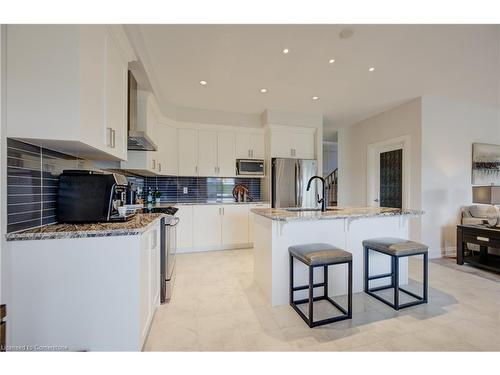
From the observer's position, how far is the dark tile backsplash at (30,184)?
1259 millimetres

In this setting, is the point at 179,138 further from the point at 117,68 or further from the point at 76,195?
the point at 76,195

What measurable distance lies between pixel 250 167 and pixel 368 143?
2621 mm

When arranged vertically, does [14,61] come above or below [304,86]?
below

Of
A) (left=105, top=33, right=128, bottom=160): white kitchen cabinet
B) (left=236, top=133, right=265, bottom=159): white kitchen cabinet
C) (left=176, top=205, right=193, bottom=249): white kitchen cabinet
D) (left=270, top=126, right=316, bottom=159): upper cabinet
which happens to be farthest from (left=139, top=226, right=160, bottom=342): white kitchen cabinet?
(left=270, top=126, right=316, bottom=159): upper cabinet

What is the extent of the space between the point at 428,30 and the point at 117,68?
2860mm

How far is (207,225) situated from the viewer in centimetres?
387

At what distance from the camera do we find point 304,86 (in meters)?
3.21

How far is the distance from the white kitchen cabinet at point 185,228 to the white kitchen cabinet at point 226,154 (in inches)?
36.2

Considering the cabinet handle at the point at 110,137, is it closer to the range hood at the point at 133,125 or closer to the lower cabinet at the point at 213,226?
the range hood at the point at 133,125

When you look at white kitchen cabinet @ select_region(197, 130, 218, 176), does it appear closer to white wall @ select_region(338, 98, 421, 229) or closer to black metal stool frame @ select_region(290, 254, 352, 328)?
black metal stool frame @ select_region(290, 254, 352, 328)

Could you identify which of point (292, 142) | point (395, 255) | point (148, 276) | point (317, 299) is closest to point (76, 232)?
point (148, 276)

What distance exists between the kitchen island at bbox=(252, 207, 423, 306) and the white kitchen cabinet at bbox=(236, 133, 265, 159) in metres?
2.13

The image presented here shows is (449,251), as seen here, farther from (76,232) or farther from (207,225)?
(76,232)
